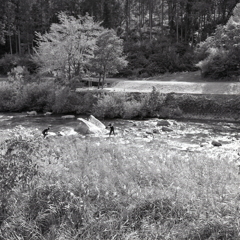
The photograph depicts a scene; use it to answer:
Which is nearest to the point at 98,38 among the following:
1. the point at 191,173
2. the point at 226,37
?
the point at 226,37

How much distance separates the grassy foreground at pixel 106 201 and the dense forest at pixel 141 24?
34349 mm

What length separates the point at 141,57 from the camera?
43375mm

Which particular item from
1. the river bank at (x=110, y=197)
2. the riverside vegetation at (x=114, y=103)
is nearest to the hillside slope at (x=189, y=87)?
the riverside vegetation at (x=114, y=103)

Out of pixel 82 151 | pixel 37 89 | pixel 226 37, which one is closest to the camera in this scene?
pixel 82 151

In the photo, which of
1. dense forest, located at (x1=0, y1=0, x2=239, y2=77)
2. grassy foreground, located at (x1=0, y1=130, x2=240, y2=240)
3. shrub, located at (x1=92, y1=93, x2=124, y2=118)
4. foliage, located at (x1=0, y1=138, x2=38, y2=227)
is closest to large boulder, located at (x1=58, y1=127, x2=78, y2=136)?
shrub, located at (x1=92, y1=93, x2=124, y2=118)

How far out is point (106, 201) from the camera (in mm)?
6270

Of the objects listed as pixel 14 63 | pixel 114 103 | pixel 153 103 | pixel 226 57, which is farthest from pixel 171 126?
pixel 14 63

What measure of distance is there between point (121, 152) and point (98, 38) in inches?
860

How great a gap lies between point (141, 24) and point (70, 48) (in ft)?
102

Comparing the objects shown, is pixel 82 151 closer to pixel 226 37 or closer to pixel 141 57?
pixel 226 37

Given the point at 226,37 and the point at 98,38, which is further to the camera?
the point at 226,37

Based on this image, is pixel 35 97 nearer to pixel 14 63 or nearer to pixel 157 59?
pixel 14 63

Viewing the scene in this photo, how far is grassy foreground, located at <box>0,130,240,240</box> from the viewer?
538 centimetres

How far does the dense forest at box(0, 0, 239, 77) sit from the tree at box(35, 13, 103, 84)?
1120 cm
